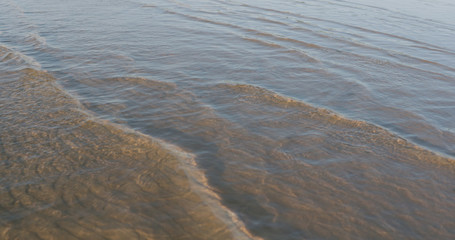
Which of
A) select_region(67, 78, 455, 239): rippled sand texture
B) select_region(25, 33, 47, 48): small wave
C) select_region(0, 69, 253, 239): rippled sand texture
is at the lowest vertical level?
select_region(0, 69, 253, 239): rippled sand texture

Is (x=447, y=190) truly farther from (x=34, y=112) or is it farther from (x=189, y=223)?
(x=34, y=112)

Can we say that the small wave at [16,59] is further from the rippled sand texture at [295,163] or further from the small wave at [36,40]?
the rippled sand texture at [295,163]

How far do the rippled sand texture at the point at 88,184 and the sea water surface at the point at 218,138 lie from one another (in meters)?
0.02

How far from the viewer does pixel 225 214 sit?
11.8 ft

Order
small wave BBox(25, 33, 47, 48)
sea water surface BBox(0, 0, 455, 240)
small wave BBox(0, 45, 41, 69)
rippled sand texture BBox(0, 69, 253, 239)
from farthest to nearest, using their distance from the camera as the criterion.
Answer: small wave BBox(25, 33, 47, 48) < small wave BBox(0, 45, 41, 69) < sea water surface BBox(0, 0, 455, 240) < rippled sand texture BBox(0, 69, 253, 239)

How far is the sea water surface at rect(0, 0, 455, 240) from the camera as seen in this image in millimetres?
3553

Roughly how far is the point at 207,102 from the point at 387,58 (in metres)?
6.60

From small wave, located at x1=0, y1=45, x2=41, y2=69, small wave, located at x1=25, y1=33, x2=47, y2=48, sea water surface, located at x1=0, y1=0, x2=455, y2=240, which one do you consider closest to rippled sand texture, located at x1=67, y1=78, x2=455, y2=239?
sea water surface, located at x1=0, y1=0, x2=455, y2=240

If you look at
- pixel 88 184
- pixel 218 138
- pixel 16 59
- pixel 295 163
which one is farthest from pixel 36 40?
pixel 295 163

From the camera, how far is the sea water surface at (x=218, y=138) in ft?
11.7

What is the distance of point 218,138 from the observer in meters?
5.15

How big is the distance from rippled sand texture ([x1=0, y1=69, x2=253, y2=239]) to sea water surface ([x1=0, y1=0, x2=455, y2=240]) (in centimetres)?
2

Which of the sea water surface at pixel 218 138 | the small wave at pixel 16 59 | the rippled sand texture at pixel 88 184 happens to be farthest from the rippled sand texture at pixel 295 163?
the small wave at pixel 16 59

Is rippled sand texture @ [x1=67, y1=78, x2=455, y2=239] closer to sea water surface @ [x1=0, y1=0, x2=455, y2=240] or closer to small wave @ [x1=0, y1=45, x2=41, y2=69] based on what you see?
sea water surface @ [x1=0, y1=0, x2=455, y2=240]
